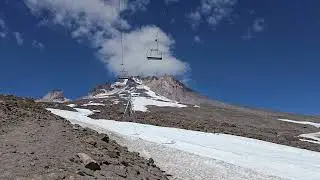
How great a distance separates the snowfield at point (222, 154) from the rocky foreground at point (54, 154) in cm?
428

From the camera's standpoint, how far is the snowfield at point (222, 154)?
34594 mm

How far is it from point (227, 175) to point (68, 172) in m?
16.3

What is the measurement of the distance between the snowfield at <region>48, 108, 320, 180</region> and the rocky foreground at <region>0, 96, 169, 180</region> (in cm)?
428

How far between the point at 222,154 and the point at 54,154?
21.6 m

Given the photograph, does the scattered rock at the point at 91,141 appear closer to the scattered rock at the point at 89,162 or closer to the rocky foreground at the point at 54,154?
the rocky foreground at the point at 54,154

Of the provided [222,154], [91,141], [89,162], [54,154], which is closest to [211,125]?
[222,154]

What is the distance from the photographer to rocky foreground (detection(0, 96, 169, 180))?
19.2 metres

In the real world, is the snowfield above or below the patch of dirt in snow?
below

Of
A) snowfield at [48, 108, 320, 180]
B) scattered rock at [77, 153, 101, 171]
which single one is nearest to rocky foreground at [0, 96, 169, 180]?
scattered rock at [77, 153, 101, 171]

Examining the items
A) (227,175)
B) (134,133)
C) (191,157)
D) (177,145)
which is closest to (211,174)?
(227,175)

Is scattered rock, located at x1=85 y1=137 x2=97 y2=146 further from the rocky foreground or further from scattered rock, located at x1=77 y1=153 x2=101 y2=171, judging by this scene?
scattered rock, located at x1=77 y1=153 x2=101 y2=171

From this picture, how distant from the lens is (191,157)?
3675 centimetres

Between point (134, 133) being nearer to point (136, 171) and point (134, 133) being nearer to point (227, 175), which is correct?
point (227, 175)

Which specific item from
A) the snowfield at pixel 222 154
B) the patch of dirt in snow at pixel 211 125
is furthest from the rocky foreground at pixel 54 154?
the patch of dirt in snow at pixel 211 125
